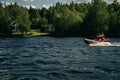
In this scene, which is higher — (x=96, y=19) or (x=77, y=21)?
(x=96, y=19)

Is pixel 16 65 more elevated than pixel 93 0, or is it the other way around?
pixel 93 0

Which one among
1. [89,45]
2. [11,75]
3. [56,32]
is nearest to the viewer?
[11,75]

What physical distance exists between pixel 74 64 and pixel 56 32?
98806mm

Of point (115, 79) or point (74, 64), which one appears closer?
point (115, 79)

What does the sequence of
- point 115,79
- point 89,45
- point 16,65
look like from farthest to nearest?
point 89,45
point 16,65
point 115,79

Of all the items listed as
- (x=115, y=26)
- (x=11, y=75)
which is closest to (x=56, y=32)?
(x=115, y=26)

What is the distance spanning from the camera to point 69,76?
1527 inches

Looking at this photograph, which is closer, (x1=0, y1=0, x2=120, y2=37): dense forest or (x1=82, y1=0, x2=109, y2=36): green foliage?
(x1=82, y1=0, x2=109, y2=36): green foliage

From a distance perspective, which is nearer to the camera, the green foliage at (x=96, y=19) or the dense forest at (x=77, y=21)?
the green foliage at (x=96, y=19)

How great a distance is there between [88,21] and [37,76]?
103 metres

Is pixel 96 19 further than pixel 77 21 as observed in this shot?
No

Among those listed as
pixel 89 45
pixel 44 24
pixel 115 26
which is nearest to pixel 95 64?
pixel 89 45

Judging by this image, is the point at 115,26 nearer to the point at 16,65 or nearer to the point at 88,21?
the point at 88,21

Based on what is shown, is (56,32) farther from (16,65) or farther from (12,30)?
(16,65)
